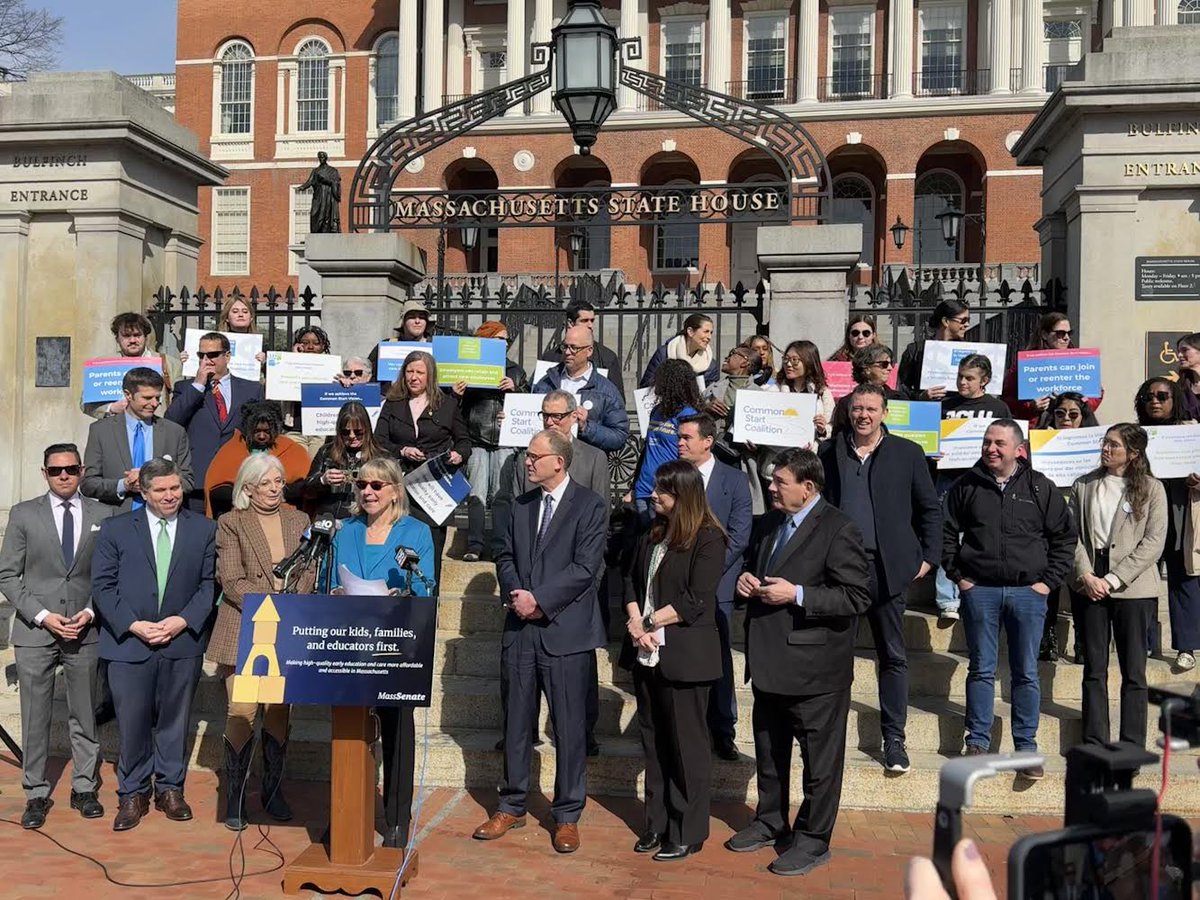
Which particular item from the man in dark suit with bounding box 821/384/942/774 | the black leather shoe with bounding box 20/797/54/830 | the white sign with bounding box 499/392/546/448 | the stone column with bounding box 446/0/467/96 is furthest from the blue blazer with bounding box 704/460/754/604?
the stone column with bounding box 446/0/467/96

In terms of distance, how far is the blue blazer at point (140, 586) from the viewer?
21.5ft

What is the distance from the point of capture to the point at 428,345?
30.9 ft

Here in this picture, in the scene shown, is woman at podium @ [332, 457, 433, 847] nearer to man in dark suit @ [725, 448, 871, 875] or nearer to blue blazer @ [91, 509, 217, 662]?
blue blazer @ [91, 509, 217, 662]

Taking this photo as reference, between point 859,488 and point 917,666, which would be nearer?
point 859,488

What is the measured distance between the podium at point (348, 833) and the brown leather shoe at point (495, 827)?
59 cm

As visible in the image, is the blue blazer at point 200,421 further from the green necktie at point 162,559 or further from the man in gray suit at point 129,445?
the green necktie at point 162,559

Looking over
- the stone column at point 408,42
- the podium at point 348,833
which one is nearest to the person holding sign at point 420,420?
the podium at point 348,833

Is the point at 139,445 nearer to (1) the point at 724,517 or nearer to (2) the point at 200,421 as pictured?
(2) the point at 200,421

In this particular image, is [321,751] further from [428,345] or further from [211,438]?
[428,345]

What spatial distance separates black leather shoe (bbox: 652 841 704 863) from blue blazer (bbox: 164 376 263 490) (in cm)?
439

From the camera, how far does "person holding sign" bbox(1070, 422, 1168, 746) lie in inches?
268

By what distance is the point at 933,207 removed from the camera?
1768 inches

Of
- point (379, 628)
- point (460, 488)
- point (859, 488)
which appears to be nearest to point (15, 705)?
point (460, 488)

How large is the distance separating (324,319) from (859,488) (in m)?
5.92
